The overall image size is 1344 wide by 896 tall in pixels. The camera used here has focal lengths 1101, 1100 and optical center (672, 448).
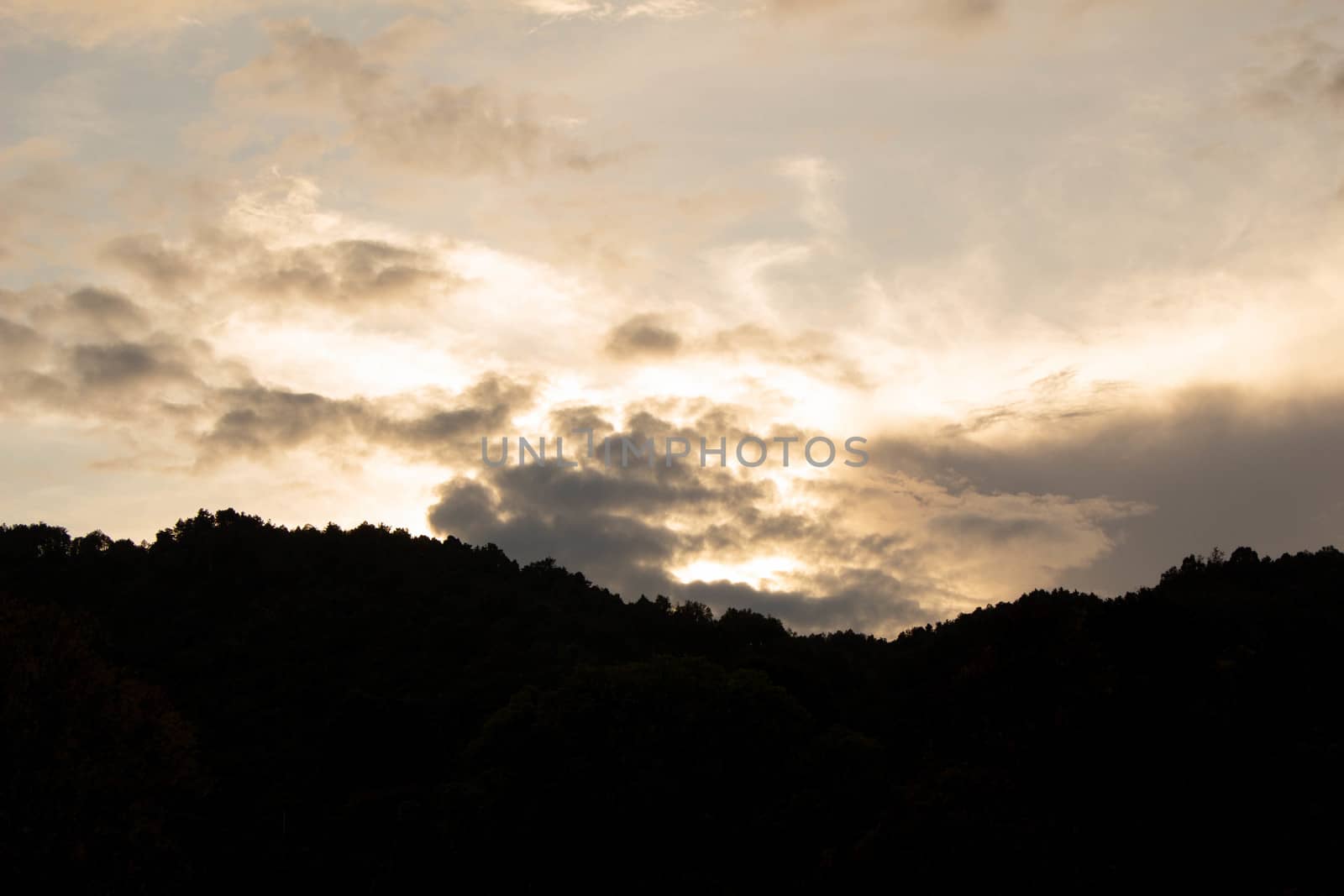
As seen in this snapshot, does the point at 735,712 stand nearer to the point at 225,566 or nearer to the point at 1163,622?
the point at 1163,622

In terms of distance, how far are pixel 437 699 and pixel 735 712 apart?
29.6 metres

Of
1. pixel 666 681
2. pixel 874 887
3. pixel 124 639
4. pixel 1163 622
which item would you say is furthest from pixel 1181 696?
pixel 124 639

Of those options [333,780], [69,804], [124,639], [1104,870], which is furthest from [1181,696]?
[124,639]

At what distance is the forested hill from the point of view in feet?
111

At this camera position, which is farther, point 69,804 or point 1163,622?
point 1163,622

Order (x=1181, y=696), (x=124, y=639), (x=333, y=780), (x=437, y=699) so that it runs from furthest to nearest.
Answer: (x=124, y=639)
(x=437, y=699)
(x=333, y=780)
(x=1181, y=696)

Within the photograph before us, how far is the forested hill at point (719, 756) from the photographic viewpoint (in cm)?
3378

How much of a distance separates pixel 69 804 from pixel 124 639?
187ft

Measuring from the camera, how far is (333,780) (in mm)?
63281

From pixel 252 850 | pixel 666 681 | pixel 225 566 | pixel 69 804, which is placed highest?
pixel 225 566

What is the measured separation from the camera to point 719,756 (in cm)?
4703

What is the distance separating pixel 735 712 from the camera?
49.0m

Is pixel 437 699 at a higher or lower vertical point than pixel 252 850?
higher

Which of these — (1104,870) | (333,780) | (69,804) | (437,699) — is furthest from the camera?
(437,699)
